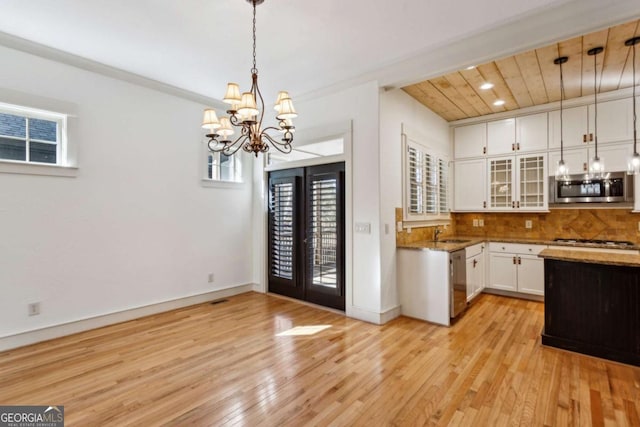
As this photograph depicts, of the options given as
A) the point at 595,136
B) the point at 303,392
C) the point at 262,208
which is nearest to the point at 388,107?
the point at 262,208

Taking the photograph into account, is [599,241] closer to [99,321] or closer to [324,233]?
[324,233]

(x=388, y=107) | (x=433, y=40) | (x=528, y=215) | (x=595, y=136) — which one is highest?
(x=433, y=40)

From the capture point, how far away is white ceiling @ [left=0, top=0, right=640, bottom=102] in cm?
270

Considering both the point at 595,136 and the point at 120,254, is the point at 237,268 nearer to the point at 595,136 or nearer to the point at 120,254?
the point at 120,254

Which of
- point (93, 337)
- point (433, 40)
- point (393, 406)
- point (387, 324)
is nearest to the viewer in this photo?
point (393, 406)

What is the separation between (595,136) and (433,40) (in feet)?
10.1

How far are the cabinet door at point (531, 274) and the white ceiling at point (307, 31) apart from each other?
318 cm

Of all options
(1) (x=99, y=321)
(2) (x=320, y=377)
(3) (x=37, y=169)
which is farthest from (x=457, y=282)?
(3) (x=37, y=169)

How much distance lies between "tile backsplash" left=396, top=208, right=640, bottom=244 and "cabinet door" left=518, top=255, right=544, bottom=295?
62cm

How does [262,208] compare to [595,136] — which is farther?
[262,208]

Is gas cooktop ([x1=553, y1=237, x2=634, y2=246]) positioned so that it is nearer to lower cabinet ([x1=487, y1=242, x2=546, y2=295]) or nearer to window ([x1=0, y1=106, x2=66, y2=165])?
lower cabinet ([x1=487, y1=242, x2=546, y2=295])

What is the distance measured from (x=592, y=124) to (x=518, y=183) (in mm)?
1209

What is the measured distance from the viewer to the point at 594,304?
3010mm

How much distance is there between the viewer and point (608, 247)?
163 inches
